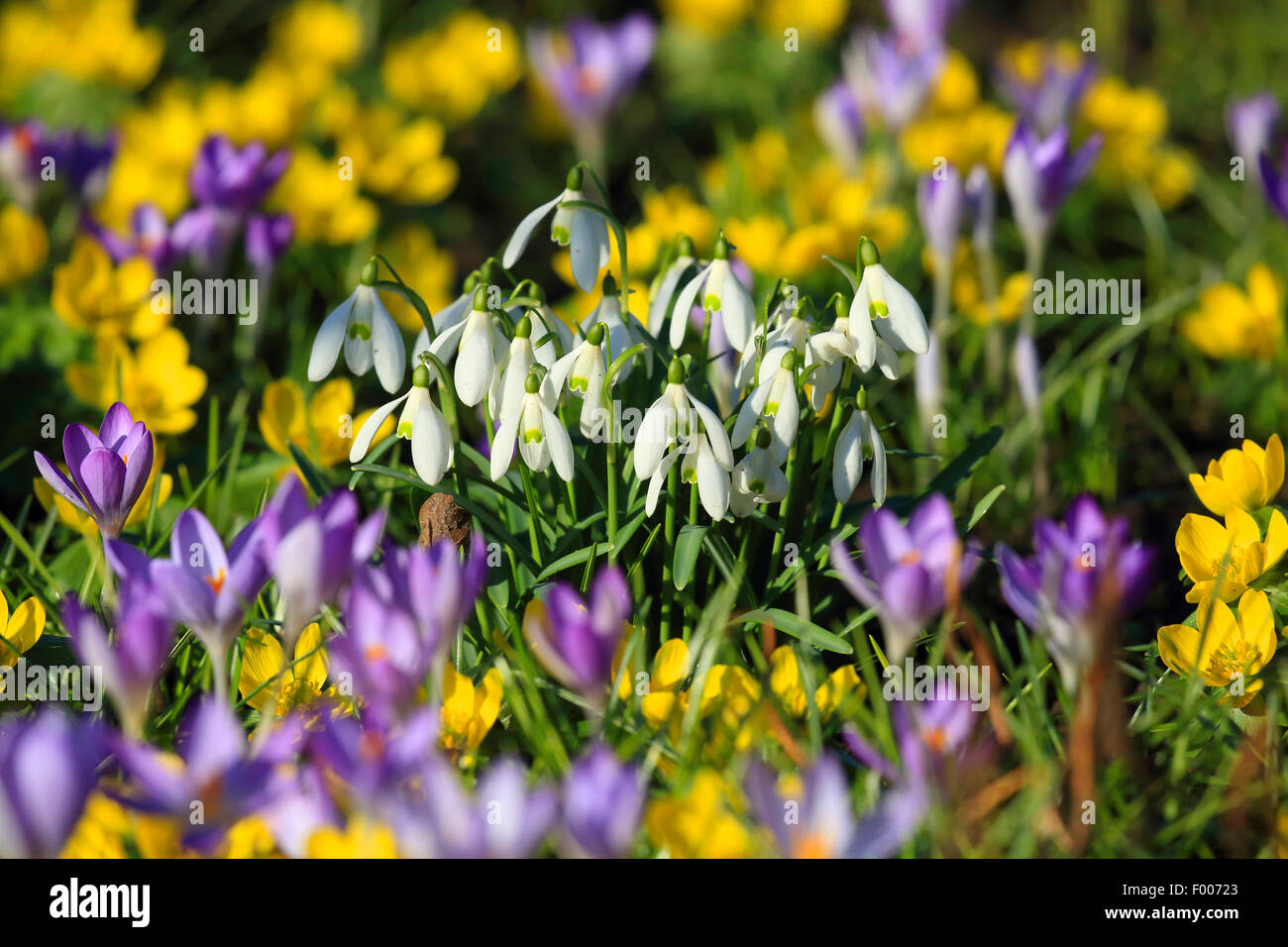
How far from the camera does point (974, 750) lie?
141 centimetres

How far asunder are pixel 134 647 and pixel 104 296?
1390mm

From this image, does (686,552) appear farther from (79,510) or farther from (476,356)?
(79,510)

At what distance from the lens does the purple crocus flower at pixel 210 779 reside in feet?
3.66

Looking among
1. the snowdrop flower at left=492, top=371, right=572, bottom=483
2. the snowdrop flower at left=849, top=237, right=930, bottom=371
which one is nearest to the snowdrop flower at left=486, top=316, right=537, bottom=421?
the snowdrop flower at left=492, top=371, right=572, bottom=483

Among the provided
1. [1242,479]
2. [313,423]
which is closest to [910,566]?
[1242,479]

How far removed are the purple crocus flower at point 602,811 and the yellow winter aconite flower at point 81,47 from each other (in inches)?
138

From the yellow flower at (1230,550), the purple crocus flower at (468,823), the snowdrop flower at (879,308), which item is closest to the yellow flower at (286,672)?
the purple crocus flower at (468,823)

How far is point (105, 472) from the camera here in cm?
151

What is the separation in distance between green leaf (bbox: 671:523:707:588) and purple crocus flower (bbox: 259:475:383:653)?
0.41 m

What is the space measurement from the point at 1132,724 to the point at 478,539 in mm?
862

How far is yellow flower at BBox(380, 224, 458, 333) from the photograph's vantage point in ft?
9.05

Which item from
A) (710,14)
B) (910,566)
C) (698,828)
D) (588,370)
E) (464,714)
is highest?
(710,14)

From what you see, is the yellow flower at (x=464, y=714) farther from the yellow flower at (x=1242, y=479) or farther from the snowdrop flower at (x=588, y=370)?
the yellow flower at (x=1242, y=479)
